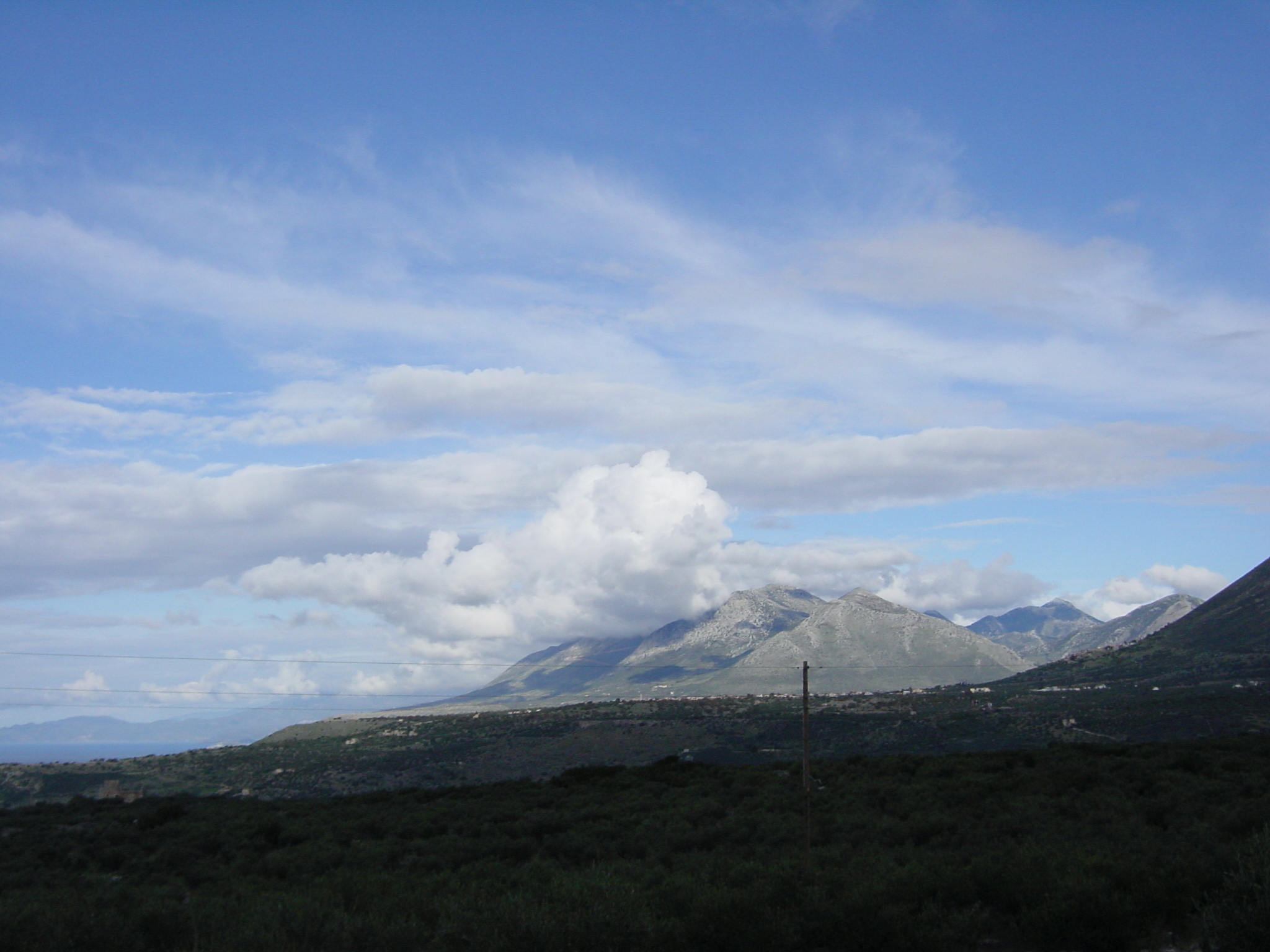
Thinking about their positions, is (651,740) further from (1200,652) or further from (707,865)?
(1200,652)

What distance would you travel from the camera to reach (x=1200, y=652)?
4921 inches

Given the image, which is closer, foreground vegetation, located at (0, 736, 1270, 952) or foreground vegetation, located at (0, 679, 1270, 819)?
foreground vegetation, located at (0, 736, 1270, 952)

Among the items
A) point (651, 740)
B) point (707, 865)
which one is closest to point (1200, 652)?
point (651, 740)

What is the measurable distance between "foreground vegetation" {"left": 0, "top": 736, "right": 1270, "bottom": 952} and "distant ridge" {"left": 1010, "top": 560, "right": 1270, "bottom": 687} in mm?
83526

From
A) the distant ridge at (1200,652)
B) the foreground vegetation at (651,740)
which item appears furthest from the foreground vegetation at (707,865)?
the distant ridge at (1200,652)

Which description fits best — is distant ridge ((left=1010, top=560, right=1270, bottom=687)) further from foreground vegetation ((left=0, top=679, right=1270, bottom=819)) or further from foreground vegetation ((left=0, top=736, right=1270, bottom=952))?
foreground vegetation ((left=0, top=736, right=1270, bottom=952))

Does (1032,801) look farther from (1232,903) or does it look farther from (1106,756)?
(1232,903)

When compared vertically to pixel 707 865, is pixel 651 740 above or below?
below

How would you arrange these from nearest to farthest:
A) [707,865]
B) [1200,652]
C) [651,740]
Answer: [707,865]
[651,740]
[1200,652]

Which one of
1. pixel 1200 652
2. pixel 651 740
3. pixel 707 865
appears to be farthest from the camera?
pixel 1200 652

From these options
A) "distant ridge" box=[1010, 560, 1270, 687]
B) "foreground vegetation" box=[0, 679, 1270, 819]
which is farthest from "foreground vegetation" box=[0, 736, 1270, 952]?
"distant ridge" box=[1010, 560, 1270, 687]

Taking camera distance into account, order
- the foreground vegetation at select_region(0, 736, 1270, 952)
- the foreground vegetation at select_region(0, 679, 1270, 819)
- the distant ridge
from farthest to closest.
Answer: the distant ridge
the foreground vegetation at select_region(0, 679, 1270, 819)
the foreground vegetation at select_region(0, 736, 1270, 952)

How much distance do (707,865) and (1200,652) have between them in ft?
440

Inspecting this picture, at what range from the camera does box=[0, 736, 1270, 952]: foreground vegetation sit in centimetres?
1337
